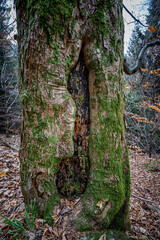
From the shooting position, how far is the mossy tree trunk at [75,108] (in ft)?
4.38

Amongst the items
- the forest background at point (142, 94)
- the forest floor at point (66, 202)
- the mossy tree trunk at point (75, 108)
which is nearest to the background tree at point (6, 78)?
the forest background at point (142, 94)

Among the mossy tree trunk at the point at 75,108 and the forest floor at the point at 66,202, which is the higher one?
the mossy tree trunk at the point at 75,108

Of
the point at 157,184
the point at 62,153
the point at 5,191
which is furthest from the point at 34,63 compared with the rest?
the point at 157,184

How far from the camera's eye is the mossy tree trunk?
133 centimetres

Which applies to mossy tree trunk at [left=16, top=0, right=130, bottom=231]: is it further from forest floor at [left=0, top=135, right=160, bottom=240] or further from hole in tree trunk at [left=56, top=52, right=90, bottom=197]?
forest floor at [left=0, top=135, right=160, bottom=240]

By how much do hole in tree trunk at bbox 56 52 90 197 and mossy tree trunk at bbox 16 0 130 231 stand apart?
0.01m

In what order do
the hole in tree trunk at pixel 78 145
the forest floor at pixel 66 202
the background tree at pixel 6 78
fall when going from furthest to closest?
the background tree at pixel 6 78, the hole in tree trunk at pixel 78 145, the forest floor at pixel 66 202

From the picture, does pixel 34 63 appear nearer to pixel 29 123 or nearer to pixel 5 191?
pixel 29 123

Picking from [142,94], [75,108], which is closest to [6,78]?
[75,108]

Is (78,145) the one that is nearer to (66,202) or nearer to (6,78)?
(66,202)

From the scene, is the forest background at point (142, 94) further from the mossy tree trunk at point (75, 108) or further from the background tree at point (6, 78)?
the mossy tree trunk at point (75, 108)

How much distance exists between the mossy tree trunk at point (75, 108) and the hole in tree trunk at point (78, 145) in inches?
0.5

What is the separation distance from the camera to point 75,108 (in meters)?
1.51

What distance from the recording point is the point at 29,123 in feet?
4.64
